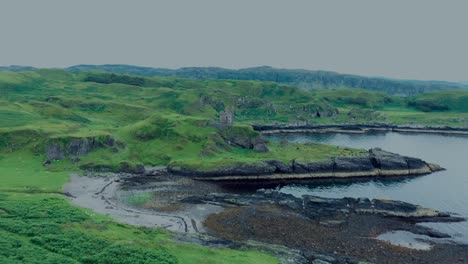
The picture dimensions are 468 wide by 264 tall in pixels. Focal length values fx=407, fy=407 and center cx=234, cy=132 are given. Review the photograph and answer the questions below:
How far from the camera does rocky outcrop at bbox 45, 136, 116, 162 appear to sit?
113 meters

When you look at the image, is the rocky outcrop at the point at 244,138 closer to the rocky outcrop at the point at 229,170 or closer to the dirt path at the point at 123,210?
the rocky outcrop at the point at 229,170

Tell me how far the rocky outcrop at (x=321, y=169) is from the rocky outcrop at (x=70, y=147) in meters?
24.7

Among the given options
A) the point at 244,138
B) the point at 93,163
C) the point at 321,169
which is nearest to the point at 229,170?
the point at 244,138

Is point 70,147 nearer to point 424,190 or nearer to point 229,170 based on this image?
point 229,170

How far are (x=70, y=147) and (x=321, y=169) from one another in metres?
72.1

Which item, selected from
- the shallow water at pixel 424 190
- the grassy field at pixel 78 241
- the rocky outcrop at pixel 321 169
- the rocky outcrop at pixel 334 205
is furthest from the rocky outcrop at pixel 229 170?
the grassy field at pixel 78 241

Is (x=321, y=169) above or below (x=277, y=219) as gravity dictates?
above

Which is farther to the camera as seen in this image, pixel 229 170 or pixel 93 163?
pixel 229 170

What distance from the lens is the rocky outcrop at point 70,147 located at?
370ft

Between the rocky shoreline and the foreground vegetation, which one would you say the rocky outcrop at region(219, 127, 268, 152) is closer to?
the foreground vegetation

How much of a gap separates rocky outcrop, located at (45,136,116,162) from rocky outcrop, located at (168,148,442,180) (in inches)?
974

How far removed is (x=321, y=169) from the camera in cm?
11831

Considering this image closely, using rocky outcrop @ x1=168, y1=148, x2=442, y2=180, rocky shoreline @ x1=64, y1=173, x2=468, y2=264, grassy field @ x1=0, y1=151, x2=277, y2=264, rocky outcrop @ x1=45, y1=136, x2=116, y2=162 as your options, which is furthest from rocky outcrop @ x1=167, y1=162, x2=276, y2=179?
grassy field @ x1=0, y1=151, x2=277, y2=264

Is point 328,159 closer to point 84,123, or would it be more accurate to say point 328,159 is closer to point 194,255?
point 194,255
